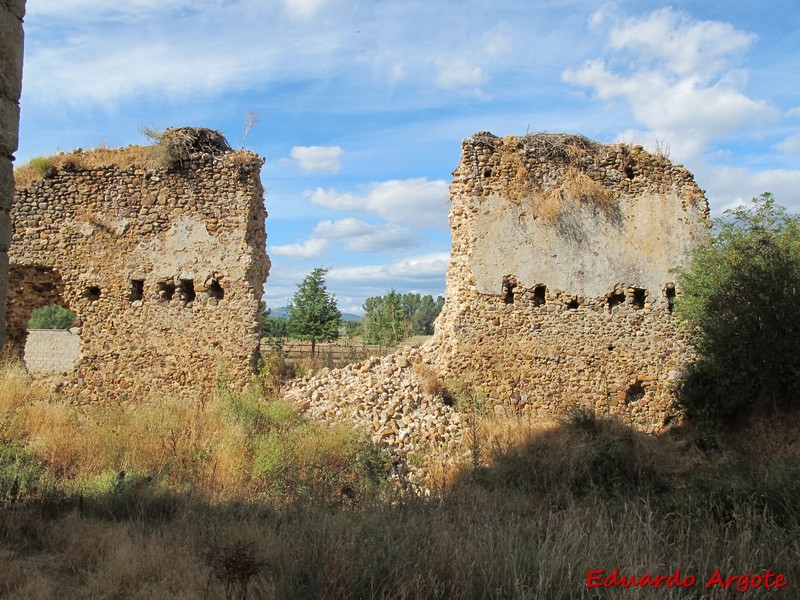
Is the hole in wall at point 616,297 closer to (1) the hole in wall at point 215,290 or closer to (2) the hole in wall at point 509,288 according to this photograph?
(2) the hole in wall at point 509,288

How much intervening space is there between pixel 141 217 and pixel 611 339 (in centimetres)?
784

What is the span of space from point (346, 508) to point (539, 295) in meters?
5.81

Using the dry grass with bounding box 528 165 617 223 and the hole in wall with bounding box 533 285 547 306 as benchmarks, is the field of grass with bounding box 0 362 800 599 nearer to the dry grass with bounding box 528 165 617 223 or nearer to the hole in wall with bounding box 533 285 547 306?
the hole in wall with bounding box 533 285 547 306

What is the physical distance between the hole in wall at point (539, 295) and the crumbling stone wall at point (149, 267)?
4.45 meters

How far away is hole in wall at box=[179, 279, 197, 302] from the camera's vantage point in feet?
32.0

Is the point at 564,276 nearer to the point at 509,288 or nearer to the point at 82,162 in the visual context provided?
the point at 509,288

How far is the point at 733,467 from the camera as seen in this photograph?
7344 mm

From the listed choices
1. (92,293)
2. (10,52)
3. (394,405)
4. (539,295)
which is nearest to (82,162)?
(92,293)

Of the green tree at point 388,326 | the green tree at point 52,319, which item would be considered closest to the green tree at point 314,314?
the green tree at point 388,326

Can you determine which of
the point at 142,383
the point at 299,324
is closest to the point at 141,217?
the point at 142,383

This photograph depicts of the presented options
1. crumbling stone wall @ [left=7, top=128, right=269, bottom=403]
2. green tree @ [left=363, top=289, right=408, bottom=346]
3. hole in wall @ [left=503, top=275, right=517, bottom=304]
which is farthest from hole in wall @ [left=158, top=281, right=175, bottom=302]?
→ green tree @ [left=363, top=289, right=408, bottom=346]

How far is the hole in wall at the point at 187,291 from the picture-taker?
32.0ft

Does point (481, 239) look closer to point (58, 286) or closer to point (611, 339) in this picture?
point (611, 339)

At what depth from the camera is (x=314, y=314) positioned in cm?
2006
